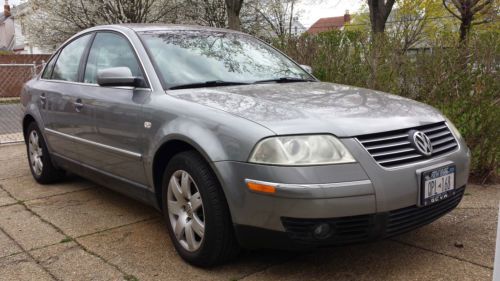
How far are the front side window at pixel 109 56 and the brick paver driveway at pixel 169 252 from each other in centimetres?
121

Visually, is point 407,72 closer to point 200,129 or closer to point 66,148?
point 200,129

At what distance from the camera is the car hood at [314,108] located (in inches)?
105

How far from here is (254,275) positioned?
291 cm

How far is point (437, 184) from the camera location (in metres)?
2.79

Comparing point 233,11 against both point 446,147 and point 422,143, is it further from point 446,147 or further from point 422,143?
point 422,143

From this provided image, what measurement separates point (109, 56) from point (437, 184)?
2.81m

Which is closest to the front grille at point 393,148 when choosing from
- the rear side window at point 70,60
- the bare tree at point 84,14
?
the rear side window at point 70,60

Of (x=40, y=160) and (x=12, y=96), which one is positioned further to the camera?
(x=12, y=96)

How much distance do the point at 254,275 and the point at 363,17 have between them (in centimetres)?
3347

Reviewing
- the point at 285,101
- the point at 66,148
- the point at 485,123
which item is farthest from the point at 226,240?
the point at 485,123

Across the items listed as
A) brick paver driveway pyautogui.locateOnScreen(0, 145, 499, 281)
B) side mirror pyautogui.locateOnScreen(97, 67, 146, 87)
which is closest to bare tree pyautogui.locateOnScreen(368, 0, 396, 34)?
brick paver driveway pyautogui.locateOnScreen(0, 145, 499, 281)

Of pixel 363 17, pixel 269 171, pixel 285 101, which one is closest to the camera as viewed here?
pixel 269 171

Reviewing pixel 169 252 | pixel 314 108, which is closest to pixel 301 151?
pixel 314 108

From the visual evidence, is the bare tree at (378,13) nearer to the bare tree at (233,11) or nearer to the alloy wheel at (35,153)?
the bare tree at (233,11)
